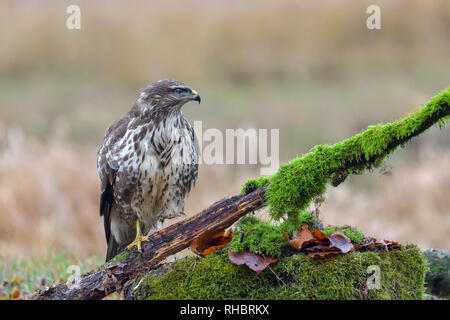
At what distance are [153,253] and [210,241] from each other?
0.36 metres

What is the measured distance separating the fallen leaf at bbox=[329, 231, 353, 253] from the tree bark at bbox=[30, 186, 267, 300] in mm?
457

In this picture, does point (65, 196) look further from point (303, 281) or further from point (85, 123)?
point (303, 281)

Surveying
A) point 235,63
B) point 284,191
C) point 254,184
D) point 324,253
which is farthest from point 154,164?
point 235,63

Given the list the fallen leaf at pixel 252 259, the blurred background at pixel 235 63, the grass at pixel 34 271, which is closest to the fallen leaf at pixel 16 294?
the grass at pixel 34 271

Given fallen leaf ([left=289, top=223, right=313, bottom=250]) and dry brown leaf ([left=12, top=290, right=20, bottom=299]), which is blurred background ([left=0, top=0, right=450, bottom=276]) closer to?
dry brown leaf ([left=12, top=290, right=20, bottom=299])

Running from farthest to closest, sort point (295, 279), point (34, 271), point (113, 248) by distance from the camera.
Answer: point (34, 271), point (113, 248), point (295, 279)

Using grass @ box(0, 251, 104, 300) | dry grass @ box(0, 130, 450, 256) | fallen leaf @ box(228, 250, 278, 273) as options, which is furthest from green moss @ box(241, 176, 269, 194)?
dry grass @ box(0, 130, 450, 256)

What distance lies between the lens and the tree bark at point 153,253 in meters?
3.58

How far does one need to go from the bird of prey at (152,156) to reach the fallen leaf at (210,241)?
2.91 feet

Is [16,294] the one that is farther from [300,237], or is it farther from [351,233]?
[351,233]

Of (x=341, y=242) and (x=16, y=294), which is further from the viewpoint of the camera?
(x=16, y=294)

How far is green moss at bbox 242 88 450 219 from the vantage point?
333 centimetres

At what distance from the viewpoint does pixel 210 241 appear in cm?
371

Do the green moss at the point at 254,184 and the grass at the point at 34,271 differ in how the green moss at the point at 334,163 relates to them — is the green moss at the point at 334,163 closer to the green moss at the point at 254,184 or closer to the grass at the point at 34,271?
the green moss at the point at 254,184
